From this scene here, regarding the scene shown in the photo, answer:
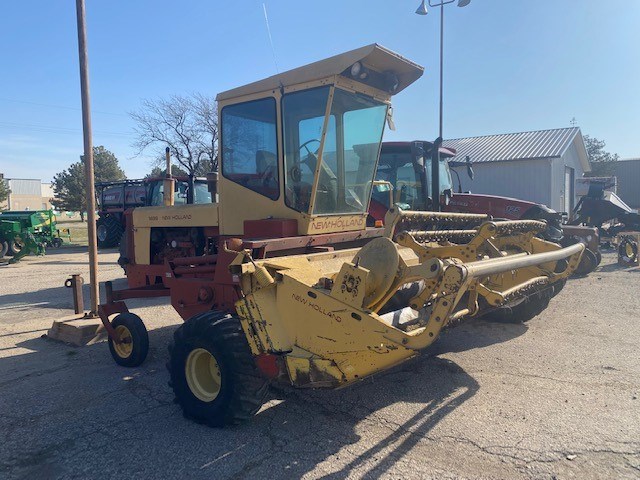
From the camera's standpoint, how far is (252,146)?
514 centimetres

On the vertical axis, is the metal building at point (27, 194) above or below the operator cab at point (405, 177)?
above

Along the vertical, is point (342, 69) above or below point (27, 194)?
below

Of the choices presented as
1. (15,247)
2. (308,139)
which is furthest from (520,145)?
(308,139)

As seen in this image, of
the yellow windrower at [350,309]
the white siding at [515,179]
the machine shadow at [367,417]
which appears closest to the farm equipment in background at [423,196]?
the machine shadow at [367,417]

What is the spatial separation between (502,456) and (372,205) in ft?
20.7

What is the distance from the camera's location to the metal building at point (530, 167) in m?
24.0

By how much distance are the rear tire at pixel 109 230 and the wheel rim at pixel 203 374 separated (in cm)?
1659

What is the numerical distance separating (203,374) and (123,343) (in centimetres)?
191

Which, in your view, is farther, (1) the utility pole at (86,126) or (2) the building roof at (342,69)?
(1) the utility pole at (86,126)

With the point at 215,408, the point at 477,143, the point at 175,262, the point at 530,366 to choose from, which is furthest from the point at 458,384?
the point at 477,143

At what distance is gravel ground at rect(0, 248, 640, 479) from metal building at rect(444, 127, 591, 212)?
64.9 ft

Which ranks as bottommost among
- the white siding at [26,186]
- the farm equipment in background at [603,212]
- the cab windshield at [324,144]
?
the farm equipment in background at [603,212]

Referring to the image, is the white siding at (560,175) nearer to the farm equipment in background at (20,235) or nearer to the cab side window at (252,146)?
the cab side window at (252,146)

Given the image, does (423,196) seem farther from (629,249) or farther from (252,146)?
(629,249)
